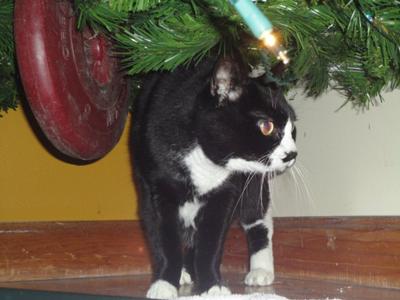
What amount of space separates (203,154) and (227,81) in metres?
0.16

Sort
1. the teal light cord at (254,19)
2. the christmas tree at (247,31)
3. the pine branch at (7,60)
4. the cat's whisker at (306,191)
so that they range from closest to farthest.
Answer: the teal light cord at (254,19), the christmas tree at (247,31), the pine branch at (7,60), the cat's whisker at (306,191)

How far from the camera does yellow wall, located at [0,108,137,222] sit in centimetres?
148

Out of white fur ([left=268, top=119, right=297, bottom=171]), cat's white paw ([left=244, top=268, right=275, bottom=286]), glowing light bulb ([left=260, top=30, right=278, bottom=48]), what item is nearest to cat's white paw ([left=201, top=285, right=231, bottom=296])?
cat's white paw ([left=244, top=268, right=275, bottom=286])

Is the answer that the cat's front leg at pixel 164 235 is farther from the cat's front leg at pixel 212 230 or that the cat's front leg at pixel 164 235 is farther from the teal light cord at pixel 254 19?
the teal light cord at pixel 254 19

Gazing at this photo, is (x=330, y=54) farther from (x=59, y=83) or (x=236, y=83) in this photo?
(x=59, y=83)

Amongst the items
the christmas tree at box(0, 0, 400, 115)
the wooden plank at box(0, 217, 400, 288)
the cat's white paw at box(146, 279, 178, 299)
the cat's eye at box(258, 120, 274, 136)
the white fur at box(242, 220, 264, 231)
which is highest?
the christmas tree at box(0, 0, 400, 115)

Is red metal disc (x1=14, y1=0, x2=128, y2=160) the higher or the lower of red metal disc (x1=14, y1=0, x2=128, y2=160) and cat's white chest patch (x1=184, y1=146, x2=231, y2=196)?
the higher

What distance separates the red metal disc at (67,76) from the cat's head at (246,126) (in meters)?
0.20

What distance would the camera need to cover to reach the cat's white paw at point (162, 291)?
3.42 ft

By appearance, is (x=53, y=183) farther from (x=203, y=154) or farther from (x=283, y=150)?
(x=283, y=150)

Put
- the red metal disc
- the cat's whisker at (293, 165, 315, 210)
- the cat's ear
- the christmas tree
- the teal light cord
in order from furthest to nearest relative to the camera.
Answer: the cat's whisker at (293, 165, 315, 210), the cat's ear, the red metal disc, the christmas tree, the teal light cord

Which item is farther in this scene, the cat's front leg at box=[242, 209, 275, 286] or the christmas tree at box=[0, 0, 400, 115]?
the cat's front leg at box=[242, 209, 275, 286]

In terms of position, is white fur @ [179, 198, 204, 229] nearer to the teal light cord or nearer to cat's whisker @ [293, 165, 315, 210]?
A: cat's whisker @ [293, 165, 315, 210]

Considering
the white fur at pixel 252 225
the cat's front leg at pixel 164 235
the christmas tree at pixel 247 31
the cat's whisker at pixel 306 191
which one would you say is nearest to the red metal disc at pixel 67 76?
the christmas tree at pixel 247 31
